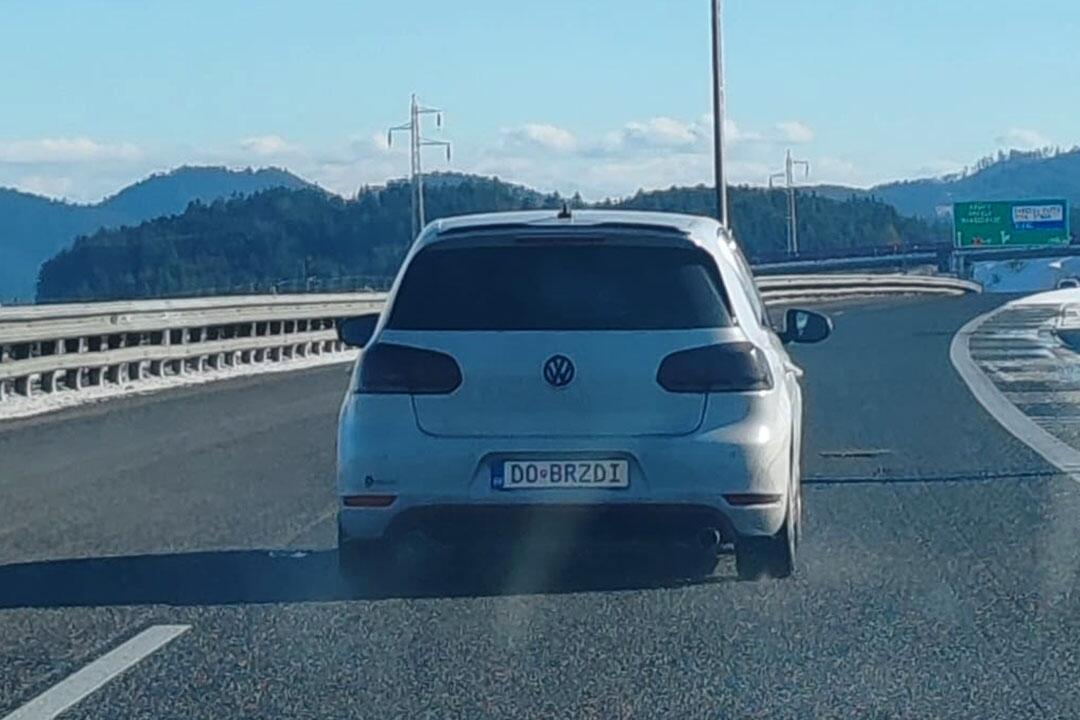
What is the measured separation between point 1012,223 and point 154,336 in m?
74.5

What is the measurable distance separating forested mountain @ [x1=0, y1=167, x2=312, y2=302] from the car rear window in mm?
54247

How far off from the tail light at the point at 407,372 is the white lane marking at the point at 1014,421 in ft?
19.0

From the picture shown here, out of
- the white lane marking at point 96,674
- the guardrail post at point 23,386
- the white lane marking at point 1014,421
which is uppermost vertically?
the guardrail post at point 23,386

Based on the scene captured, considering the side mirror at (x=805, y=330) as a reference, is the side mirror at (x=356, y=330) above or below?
above

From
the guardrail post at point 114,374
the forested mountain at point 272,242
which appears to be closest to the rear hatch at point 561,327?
the guardrail post at point 114,374

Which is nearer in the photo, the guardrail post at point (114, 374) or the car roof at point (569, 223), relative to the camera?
the car roof at point (569, 223)

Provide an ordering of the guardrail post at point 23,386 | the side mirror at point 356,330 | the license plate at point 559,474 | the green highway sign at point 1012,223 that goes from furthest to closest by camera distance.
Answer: the green highway sign at point 1012,223, the guardrail post at point 23,386, the side mirror at point 356,330, the license plate at point 559,474

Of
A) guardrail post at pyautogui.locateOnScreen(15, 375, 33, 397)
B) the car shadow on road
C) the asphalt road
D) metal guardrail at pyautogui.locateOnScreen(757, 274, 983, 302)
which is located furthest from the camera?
metal guardrail at pyautogui.locateOnScreen(757, 274, 983, 302)

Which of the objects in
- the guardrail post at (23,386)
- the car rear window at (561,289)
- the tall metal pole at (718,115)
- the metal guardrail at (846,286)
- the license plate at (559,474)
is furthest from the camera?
the metal guardrail at (846,286)

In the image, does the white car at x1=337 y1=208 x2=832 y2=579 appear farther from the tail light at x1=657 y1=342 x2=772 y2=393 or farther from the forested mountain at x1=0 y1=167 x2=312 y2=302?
the forested mountain at x1=0 y1=167 x2=312 y2=302

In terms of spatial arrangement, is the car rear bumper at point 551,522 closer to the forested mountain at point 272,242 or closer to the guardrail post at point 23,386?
the guardrail post at point 23,386

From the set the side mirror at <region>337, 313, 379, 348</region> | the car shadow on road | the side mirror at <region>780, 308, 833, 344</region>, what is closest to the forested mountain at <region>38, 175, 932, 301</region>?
the side mirror at <region>780, 308, 833, 344</region>

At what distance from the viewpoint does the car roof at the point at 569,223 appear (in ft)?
29.2

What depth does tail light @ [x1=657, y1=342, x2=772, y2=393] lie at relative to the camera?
866 centimetres
